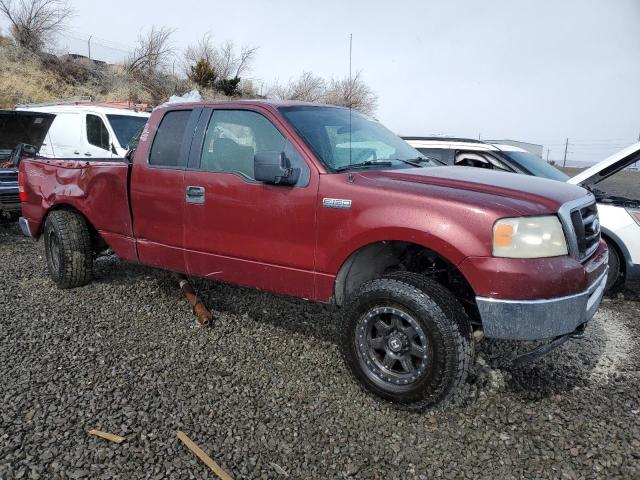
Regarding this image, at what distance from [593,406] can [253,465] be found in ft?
6.73

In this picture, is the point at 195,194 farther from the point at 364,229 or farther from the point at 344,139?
the point at 364,229

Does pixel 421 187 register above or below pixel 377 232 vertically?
above

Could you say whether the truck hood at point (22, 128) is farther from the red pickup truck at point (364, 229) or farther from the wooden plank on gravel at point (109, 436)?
the wooden plank on gravel at point (109, 436)

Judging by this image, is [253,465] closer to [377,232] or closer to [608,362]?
[377,232]

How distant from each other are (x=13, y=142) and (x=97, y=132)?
165 centimetres

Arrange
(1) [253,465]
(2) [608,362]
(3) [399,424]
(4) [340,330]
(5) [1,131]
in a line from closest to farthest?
(1) [253,465] → (3) [399,424] → (4) [340,330] → (2) [608,362] → (5) [1,131]

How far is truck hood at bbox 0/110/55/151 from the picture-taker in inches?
290

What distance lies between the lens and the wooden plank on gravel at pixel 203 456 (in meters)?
2.31

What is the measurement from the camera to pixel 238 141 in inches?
144

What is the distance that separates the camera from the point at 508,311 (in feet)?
8.54

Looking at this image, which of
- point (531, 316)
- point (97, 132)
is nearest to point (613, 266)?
point (531, 316)

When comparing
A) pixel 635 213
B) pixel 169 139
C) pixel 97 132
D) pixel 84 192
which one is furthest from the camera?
pixel 97 132

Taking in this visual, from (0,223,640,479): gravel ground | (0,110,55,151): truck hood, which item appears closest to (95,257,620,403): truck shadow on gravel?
(0,223,640,479): gravel ground

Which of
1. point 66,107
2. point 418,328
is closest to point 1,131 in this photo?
point 66,107
